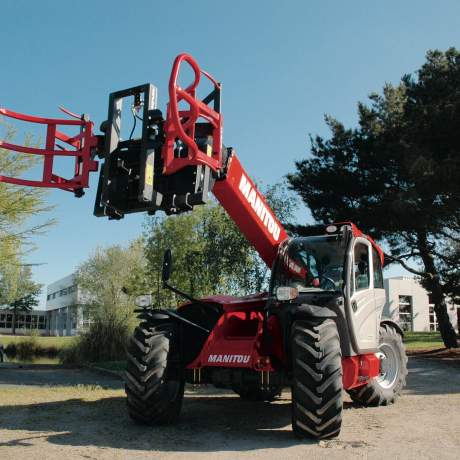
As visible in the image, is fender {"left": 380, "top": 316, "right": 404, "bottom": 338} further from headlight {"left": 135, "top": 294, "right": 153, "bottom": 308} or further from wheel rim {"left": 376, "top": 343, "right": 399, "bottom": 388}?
headlight {"left": 135, "top": 294, "right": 153, "bottom": 308}

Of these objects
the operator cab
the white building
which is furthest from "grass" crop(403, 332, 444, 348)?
the white building

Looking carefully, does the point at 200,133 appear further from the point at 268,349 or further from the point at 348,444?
the point at 348,444

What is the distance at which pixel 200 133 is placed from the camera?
552cm

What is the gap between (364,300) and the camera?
6.64 meters

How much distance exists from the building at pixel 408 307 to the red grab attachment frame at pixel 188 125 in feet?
135

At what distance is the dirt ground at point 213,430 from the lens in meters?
4.79

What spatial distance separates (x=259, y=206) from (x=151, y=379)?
273 centimetres

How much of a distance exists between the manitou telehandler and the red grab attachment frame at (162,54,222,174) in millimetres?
13

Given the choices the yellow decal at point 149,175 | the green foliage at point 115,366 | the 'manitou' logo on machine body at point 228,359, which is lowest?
the green foliage at point 115,366

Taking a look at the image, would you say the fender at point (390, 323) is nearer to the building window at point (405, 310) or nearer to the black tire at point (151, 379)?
the black tire at point (151, 379)

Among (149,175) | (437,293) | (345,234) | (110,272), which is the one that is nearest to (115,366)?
(345,234)

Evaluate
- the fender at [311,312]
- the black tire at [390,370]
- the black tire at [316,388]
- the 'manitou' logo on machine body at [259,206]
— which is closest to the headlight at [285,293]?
the fender at [311,312]

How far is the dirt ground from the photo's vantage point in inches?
189

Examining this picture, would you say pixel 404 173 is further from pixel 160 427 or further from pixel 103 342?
pixel 160 427
